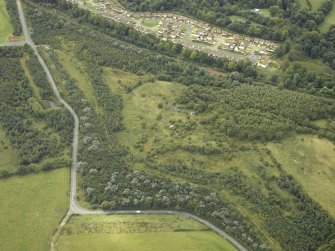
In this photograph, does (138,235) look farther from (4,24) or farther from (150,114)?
(4,24)

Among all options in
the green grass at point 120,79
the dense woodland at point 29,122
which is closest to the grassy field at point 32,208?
the dense woodland at point 29,122

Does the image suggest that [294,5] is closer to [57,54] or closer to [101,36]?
[101,36]

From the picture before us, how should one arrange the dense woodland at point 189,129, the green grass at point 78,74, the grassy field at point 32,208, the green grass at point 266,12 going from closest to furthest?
the grassy field at point 32,208 < the dense woodland at point 189,129 < the green grass at point 78,74 < the green grass at point 266,12

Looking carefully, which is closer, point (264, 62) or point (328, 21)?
point (264, 62)

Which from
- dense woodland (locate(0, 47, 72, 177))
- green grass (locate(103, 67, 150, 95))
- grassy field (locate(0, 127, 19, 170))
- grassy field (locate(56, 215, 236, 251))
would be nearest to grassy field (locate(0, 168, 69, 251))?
dense woodland (locate(0, 47, 72, 177))

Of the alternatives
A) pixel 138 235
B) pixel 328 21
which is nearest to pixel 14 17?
pixel 138 235

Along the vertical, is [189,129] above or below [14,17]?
below

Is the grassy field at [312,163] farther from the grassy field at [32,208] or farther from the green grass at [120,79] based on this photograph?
the grassy field at [32,208]
